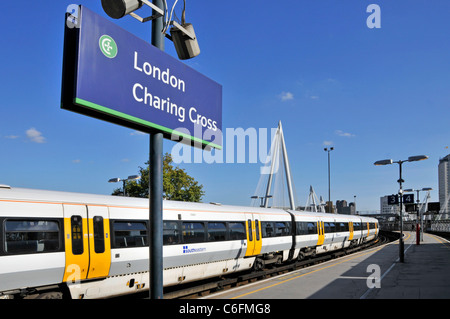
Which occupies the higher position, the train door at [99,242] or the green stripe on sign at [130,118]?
the green stripe on sign at [130,118]

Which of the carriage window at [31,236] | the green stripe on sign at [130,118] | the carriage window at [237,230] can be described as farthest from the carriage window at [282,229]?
the green stripe on sign at [130,118]

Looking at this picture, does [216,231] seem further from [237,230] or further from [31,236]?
[31,236]

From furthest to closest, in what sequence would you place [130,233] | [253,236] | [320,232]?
[320,232]
[253,236]
[130,233]

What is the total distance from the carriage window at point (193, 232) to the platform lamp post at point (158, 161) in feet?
32.0

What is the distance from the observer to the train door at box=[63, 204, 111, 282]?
34.6 ft

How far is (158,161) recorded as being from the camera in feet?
17.2

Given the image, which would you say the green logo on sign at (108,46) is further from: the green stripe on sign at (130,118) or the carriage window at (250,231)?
the carriage window at (250,231)

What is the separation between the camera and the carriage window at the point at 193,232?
14.9 meters

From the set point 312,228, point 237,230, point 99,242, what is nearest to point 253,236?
point 237,230

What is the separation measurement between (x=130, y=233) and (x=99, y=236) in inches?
50.3

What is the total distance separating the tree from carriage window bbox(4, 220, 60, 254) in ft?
106

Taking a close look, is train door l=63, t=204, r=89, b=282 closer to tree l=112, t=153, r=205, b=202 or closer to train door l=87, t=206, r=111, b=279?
train door l=87, t=206, r=111, b=279

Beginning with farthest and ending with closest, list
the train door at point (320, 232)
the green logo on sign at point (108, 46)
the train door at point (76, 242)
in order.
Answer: the train door at point (320, 232) < the train door at point (76, 242) < the green logo on sign at point (108, 46)
